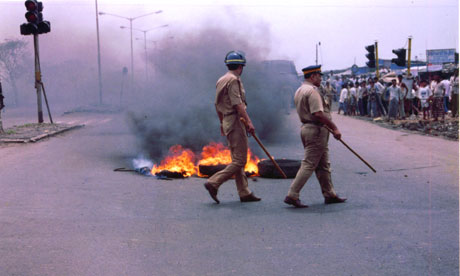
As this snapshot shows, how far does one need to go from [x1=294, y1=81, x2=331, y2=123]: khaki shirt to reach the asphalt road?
1.01 meters

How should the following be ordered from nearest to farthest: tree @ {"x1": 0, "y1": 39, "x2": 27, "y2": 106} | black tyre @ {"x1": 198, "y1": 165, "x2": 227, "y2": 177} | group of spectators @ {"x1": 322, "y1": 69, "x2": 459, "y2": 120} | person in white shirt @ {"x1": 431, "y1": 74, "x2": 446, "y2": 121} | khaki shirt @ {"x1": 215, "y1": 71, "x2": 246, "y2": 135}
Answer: khaki shirt @ {"x1": 215, "y1": 71, "x2": 246, "y2": 135} → black tyre @ {"x1": 198, "y1": 165, "x2": 227, "y2": 177} → person in white shirt @ {"x1": 431, "y1": 74, "x2": 446, "y2": 121} → group of spectators @ {"x1": 322, "y1": 69, "x2": 459, "y2": 120} → tree @ {"x1": 0, "y1": 39, "x2": 27, "y2": 106}

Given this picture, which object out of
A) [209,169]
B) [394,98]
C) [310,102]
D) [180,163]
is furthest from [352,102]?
[310,102]

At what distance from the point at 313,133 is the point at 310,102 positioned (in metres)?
0.35

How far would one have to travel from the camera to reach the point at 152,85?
11062 millimetres

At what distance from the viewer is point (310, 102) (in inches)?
216

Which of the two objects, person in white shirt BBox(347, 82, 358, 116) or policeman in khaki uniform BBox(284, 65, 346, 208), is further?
person in white shirt BBox(347, 82, 358, 116)

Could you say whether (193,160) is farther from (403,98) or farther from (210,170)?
(403,98)

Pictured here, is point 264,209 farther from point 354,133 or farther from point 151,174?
point 354,133

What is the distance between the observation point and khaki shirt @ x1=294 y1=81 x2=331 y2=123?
544 cm

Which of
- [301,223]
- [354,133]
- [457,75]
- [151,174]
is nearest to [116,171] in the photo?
[151,174]

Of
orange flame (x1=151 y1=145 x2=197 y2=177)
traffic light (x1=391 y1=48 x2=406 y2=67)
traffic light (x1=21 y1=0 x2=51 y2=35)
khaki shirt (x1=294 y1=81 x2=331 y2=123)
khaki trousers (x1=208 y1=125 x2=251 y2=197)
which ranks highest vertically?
traffic light (x1=21 y1=0 x2=51 y2=35)

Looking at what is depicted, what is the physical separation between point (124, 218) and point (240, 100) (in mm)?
1769

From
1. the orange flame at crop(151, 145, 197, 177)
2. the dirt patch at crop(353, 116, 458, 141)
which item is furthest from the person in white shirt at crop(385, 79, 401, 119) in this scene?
the orange flame at crop(151, 145, 197, 177)

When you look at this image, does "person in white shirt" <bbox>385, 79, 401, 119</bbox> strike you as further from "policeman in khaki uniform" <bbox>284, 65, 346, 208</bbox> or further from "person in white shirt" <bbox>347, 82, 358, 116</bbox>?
"policeman in khaki uniform" <bbox>284, 65, 346, 208</bbox>
